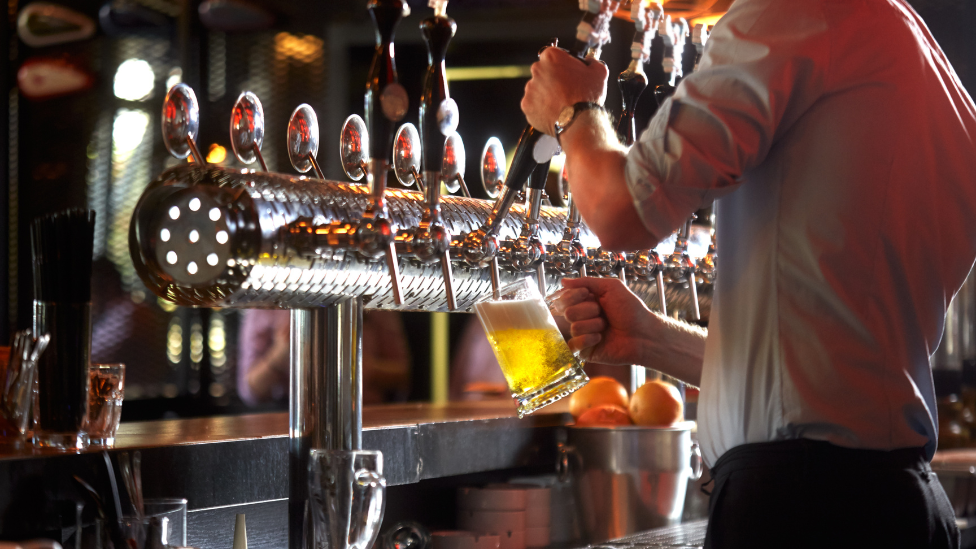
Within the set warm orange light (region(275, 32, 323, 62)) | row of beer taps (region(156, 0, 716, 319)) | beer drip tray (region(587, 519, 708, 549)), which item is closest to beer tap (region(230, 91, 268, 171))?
row of beer taps (region(156, 0, 716, 319))

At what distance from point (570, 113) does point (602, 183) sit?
107 millimetres

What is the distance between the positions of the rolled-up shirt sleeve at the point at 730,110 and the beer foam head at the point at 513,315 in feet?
0.66

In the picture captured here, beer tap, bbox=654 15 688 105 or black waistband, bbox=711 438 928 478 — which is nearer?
black waistband, bbox=711 438 928 478

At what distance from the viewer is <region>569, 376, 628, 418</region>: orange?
5.75 ft

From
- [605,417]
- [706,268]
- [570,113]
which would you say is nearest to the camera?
[570,113]

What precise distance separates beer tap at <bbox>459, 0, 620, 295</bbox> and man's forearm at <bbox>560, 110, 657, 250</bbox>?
7cm

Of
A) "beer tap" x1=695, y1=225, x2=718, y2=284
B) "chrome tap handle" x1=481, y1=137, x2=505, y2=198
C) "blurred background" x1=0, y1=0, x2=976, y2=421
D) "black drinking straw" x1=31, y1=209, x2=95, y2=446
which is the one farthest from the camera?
"blurred background" x1=0, y1=0, x2=976, y2=421

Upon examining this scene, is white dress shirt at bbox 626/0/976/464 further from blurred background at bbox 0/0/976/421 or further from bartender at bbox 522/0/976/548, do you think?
blurred background at bbox 0/0/976/421

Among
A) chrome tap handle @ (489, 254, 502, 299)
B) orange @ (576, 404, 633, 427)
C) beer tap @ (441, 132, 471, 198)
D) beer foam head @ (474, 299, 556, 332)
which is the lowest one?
orange @ (576, 404, 633, 427)

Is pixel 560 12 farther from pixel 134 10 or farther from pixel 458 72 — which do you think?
pixel 134 10

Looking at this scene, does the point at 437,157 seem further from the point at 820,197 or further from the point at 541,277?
the point at 820,197

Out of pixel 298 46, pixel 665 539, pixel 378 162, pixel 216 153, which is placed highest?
pixel 298 46

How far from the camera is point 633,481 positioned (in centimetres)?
162

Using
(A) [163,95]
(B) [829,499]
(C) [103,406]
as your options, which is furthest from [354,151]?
(A) [163,95]
